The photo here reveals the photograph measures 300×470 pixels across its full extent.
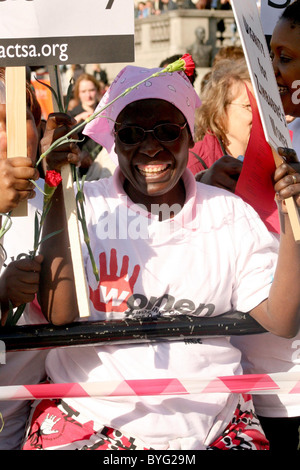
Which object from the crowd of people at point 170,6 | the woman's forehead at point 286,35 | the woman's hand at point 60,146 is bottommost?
the woman's hand at point 60,146

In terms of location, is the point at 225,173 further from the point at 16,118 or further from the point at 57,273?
the point at 16,118

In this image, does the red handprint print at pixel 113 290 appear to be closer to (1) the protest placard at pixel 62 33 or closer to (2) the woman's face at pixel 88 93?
(1) the protest placard at pixel 62 33

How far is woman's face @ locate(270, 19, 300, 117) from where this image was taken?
3.55m

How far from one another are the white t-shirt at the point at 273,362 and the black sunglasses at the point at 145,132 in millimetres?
915

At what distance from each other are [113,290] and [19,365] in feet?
1.53

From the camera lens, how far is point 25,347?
9.09 feet

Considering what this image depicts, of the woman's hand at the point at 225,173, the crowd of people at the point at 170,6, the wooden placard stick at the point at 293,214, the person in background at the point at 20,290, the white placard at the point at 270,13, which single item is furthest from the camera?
the crowd of people at the point at 170,6

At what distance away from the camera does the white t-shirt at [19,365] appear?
3.02 m

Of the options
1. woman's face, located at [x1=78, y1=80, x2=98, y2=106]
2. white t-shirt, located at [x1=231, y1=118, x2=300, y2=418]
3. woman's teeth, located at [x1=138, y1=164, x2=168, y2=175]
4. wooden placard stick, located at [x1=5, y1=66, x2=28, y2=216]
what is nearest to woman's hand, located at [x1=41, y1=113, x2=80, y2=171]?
wooden placard stick, located at [x1=5, y1=66, x2=28, y2=216]

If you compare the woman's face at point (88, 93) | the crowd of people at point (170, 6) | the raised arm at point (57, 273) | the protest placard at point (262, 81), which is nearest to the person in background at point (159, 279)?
the raised arm at point (57, 273)

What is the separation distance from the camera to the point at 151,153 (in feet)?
9.96

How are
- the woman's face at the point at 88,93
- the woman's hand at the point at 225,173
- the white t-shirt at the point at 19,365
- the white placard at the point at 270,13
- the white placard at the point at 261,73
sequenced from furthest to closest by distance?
the woman's face at the point at 88,93 → the white placard at the point at 270,13 → the woman's hand at the point at 225,173 → the white t-shirt at the point at 19,365 → the white placard at the point at 261,73

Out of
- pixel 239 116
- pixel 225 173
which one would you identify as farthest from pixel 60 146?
pixel 239 116
